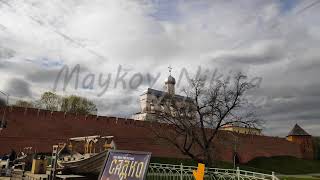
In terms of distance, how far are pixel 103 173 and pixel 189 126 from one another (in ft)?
49.4

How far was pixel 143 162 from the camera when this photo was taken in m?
6.73

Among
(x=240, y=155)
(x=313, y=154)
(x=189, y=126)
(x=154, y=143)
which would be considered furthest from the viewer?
(x=313, y=154)

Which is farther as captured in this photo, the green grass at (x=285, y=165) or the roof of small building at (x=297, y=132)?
the roof of small building at (x=297, y=132)

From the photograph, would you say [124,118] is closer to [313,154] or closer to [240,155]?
[240,155]

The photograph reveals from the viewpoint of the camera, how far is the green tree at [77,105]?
165 ft

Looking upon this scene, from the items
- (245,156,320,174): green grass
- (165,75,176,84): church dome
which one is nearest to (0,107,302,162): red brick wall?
(245,156,320,174): green grass

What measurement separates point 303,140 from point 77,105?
132ft

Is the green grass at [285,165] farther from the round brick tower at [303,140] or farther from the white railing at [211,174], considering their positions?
the white railing at [211,174]

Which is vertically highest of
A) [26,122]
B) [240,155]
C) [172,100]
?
[172,100]

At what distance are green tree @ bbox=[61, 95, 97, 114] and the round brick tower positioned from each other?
35.1 m

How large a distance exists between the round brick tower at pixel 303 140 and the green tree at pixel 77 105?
→ 1380 inches

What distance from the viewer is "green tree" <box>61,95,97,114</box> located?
50438mm

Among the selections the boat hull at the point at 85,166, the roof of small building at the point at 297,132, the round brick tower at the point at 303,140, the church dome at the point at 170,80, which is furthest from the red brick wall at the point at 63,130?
the roof of small building at the point at 297,132

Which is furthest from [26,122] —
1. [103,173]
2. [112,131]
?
[103,173]
